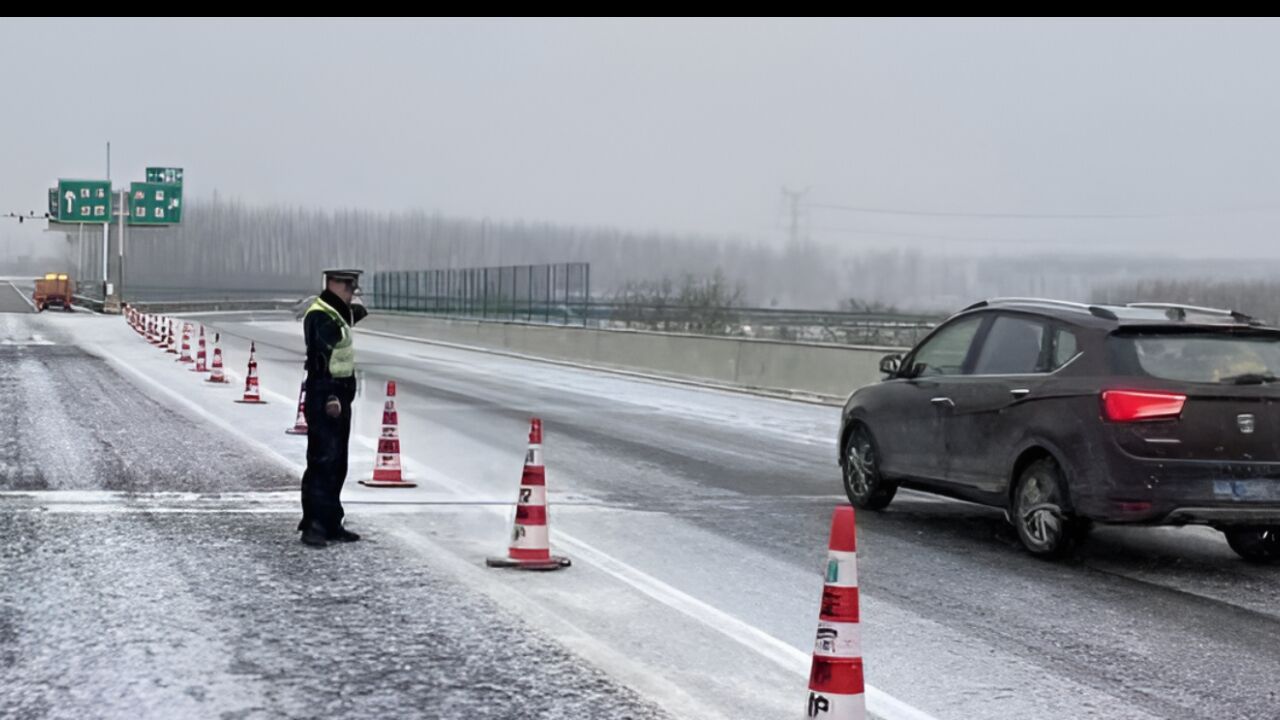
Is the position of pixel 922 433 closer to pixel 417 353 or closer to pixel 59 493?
pixel 59 493

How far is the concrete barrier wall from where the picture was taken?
24594 millimetres

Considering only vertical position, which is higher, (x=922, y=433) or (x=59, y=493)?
(x=922, y=433)

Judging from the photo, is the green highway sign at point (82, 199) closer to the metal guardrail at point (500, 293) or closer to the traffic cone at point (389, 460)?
the metal guardrail at point (500, 293)

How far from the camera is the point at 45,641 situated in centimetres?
640

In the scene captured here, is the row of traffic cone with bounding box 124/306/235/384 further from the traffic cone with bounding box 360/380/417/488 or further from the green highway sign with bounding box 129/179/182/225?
the green highway sign with bounding box 129/179/182/225

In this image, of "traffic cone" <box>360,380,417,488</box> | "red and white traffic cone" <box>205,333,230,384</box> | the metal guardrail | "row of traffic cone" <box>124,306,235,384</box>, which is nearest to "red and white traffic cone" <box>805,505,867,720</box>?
"traffic cone" <box>360,380,417,488</box>

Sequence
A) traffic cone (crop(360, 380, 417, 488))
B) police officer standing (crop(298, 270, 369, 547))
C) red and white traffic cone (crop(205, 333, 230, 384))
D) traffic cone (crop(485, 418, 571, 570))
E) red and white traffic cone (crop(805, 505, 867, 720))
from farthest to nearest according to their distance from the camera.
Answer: red and white traffic cone (crop(205, 333, 230, 384)) < traffic cone (crop(360, 380, 417, 488)) < police officer standing (crop(298, 270, 369, 547)) < traffic cone (crop(485, 418, 571, 570)) < red and white traffic cone (crop(805, 505, 867, 720))

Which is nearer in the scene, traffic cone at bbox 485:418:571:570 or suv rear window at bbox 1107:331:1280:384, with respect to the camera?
traffic cone at bbox 485:418:571:570

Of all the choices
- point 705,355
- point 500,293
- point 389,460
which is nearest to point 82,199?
point 500,293

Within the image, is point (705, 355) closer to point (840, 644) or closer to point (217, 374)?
point (217, 374)

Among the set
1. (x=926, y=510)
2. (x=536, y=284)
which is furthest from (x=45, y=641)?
(x=536, y=284)

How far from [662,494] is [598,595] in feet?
14.2

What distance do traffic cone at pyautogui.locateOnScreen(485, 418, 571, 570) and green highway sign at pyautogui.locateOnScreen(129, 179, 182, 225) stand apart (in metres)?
85.5

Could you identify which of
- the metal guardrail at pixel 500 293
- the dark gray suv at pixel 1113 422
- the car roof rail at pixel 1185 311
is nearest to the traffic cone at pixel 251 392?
the dark gray suv at pixel 1113 422
